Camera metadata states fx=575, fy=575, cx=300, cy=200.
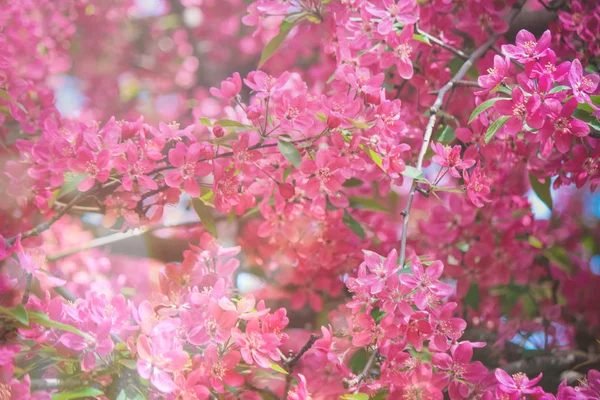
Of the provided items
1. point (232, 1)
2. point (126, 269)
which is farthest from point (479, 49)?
point (232, 1)

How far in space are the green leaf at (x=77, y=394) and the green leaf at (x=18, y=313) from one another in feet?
0.38

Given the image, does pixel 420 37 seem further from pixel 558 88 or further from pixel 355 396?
pixel 355 396

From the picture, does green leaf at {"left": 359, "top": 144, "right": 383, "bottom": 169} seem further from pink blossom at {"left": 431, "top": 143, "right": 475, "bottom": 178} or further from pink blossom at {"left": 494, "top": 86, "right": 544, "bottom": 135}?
pink blossom at {"left": 494, "top": 86, "right": 544, "bottom": 135}

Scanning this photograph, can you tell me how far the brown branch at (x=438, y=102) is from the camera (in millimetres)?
1002

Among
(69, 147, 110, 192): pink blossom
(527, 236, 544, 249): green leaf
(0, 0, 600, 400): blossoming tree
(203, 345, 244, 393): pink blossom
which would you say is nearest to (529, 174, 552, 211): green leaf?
(0, 0, 600, 400): blossoming tree

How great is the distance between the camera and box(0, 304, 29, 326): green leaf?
0.81 metres

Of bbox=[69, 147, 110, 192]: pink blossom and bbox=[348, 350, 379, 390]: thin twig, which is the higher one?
bbox=[69, 147, 110, 192]: pink blossom

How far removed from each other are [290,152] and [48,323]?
18.5 inches

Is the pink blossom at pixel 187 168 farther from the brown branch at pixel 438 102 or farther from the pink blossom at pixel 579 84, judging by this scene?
the pink blossom at pixel 579 84

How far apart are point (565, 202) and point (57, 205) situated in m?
1.89

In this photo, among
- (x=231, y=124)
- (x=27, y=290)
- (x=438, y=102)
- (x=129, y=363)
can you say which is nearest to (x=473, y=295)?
(x=438, y=102)

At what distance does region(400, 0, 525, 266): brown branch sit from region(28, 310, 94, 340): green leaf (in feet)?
1.69

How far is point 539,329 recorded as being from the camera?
5.43 ft

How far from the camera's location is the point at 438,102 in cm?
114
